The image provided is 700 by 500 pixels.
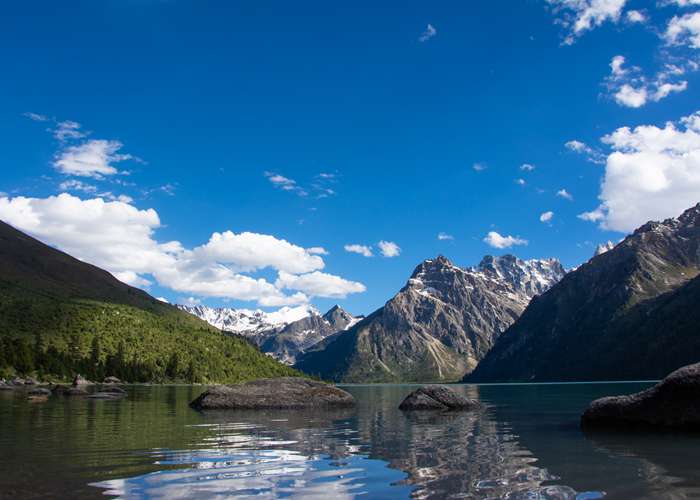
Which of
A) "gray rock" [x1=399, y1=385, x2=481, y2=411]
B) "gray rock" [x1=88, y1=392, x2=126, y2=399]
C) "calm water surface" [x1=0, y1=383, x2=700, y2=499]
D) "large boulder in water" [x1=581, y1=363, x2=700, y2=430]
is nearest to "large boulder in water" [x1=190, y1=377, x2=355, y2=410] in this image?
"gray rock" [x1=399, y1=385, x2=481, y2=411]

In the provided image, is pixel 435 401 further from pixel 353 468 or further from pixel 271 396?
pixel 353 468

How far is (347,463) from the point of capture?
55.8 ft

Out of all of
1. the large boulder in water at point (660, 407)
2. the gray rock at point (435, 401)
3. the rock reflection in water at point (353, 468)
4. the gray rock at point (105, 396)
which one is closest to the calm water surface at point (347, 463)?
the rock reflection in water at point (353, 468)

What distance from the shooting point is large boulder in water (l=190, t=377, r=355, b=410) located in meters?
47.9

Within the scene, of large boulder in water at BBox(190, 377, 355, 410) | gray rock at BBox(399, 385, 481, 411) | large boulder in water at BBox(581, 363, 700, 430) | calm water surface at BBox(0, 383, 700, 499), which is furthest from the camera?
large boulder in water at BBox(190, 377, 355, 410)

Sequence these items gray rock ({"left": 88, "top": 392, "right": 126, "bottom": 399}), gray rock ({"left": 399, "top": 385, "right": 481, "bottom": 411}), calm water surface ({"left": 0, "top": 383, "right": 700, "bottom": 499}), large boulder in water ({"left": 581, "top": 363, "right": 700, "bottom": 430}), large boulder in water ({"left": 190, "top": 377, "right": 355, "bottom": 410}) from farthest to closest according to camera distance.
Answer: gray rock ({"left": 88, "top": 392, "right": 126, "bottom": 399}) → large boulder in water ({"left": 190, "top": 377, "right": 355, "bottom": 410}) → gray rock ({"left": 399, "top": 385, "right": 481, "bottom": 411}) → large boulder in water ({"left": 581, "top": 363, "right": 700, "bottom": 430}) → calm water surface ({"left": 0, "top": 383, "right": 700, "bottom": 499})

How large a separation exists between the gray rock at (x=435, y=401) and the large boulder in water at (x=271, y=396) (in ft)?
25.5

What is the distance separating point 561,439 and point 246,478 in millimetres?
14689

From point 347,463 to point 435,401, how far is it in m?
30.7

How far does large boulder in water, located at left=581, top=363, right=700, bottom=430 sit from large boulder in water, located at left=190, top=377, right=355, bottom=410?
90.5ft

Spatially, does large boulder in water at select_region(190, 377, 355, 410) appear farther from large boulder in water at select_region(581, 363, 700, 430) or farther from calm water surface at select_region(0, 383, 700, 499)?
large boulder in water at select_region(581, 363, 700, 430)

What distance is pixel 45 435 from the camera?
2486 centimetres

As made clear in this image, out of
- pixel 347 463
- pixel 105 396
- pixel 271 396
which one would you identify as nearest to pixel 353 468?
pixel 347 463

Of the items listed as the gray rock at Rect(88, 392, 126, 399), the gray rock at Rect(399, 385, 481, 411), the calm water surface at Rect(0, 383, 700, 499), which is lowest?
the gray rock at Rect(88, 392, 126, 399)
